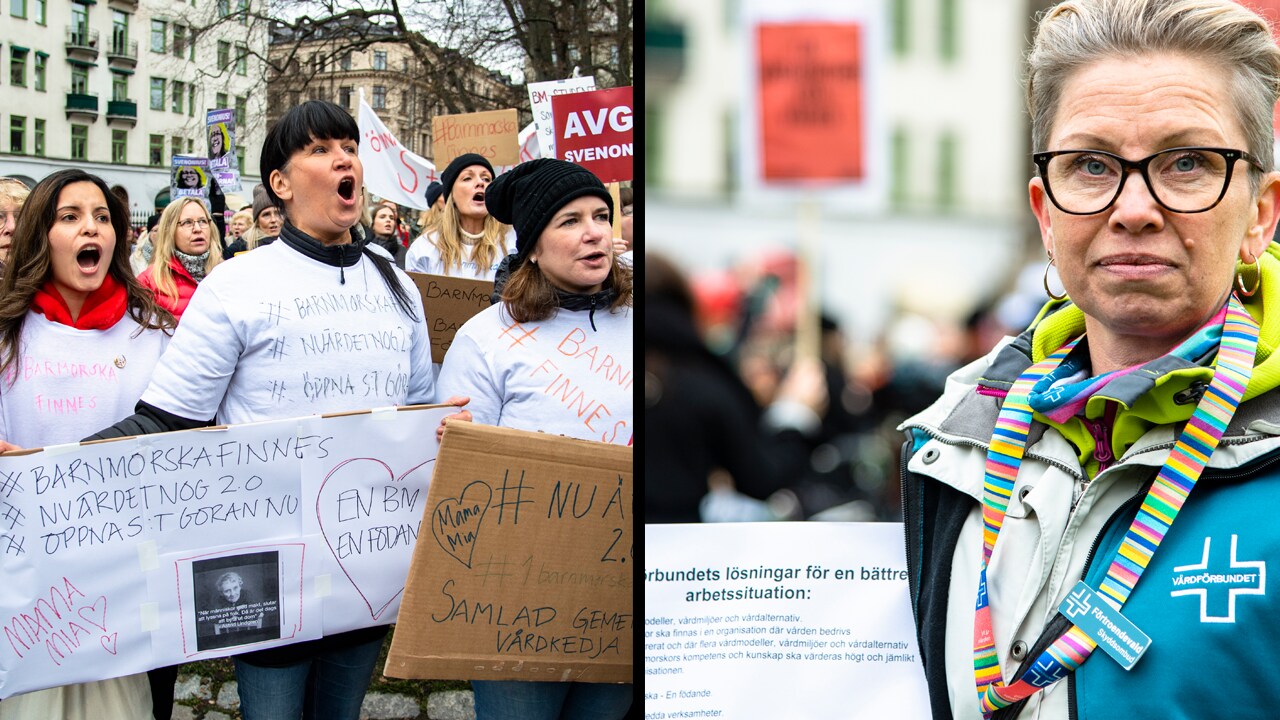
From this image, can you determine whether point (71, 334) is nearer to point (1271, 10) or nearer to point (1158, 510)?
point (1158, 510)

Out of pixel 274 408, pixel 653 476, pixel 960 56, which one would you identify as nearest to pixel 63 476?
pixel 274 408

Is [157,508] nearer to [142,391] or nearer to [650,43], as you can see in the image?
[142,391]

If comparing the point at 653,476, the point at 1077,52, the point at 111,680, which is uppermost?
the point at 1077,52

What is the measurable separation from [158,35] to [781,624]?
3.14 metres

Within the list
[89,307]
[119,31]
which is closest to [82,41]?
[119,31]

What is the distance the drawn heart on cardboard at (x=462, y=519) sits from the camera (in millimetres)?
2910

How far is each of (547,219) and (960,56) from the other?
1275 mm

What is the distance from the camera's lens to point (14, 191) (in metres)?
3.64

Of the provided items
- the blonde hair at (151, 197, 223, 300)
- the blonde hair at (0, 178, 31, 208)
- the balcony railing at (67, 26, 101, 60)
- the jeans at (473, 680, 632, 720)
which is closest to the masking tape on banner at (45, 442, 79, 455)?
the blonde hair at (151, 197, 223, 300)

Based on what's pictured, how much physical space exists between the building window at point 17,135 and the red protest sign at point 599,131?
1.73 metres

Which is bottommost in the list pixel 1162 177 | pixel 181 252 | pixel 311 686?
pixel 311 686

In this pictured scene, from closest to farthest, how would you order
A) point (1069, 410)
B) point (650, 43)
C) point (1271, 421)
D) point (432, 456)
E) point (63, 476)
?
point (1271, 421) < point (1069, 410) < point (650, 43) < point (63, 476) < point (432, 456)

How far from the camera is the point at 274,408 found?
3.11 meters

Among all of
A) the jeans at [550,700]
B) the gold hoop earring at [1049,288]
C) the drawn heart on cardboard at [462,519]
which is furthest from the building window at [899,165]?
the jeans at [550,700]
